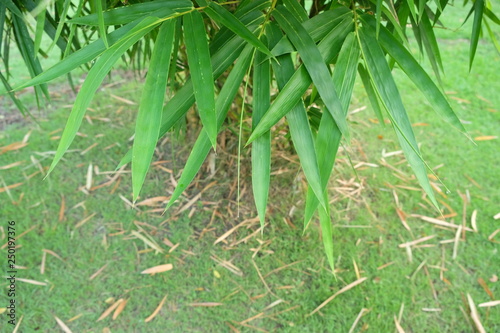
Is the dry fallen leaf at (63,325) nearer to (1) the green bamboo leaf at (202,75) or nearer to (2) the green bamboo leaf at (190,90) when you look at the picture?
(2) the green bamboo leaf at (190,90)

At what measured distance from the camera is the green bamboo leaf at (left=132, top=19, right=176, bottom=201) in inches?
22.3

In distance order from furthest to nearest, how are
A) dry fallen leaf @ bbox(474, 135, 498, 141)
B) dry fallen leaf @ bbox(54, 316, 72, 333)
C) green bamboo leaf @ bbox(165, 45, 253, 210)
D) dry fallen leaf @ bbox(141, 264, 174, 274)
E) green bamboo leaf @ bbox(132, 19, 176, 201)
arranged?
dry fallen leaf @ bbox(474, 135, 498, 141) < dry fallen leaf @ bbox(141, 264, 174, 274) < dry fallen leaf @ bbox(54, 316, 72, 333) < green bamboo leaf @ bbox(165, 45, 253, 210) < green bamboo leaf @ bbox(132, 19, 176, 201)

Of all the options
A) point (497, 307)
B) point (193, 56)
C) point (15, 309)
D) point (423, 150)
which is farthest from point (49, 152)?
point (497, 307)

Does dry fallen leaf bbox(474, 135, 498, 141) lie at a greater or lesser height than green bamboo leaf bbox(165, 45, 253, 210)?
lesser

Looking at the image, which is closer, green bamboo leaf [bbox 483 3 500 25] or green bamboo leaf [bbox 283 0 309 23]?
green bamboo leaf [bbox 283 0 309 23]

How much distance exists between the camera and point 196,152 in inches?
26.7

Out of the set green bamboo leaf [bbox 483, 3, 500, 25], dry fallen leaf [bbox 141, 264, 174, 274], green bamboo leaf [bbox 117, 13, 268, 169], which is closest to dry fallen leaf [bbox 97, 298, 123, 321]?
dry fallen leaf [bbox 141, 264, 174, 274]

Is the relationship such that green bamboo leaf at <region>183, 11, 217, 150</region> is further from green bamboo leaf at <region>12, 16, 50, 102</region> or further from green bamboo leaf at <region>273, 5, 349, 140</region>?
green bamboo leaf at <region>12, 16, 50, 102</region>

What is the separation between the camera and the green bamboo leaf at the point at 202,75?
58cm

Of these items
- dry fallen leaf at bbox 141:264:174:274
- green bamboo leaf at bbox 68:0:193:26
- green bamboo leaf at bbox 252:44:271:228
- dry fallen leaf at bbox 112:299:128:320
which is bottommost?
dry fallen leaf at bbox 112:299:128:320

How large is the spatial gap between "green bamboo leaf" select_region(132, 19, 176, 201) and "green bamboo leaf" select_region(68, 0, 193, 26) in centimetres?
10

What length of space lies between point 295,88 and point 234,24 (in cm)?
14

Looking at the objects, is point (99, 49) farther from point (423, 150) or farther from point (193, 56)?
point (423, 150)

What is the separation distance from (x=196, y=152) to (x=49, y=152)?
4.06ft
